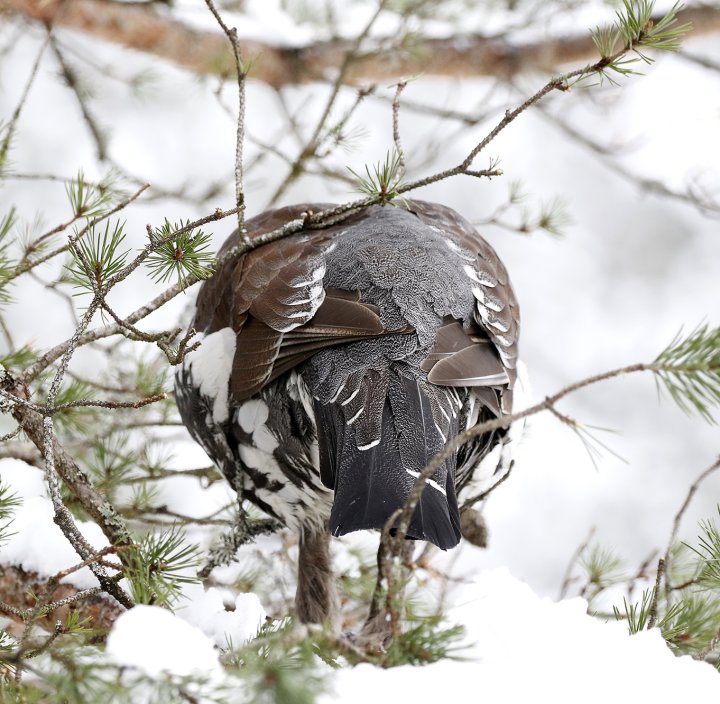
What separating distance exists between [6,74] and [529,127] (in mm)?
4280

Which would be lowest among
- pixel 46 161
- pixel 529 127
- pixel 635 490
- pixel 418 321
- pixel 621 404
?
pixel 418 321

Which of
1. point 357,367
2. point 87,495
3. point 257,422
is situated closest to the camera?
point 87,495

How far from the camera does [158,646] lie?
52.3 inches

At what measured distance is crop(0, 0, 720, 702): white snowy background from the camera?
5785mm

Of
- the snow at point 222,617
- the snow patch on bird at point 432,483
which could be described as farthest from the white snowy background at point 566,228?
the snow patch on bird at point 432,483

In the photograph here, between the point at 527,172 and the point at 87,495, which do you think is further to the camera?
the point at 527,172

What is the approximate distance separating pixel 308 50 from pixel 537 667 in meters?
4.04

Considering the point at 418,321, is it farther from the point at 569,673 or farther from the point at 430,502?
Result: the point at 569,673

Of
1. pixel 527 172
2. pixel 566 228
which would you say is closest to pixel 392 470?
pixel 566 228

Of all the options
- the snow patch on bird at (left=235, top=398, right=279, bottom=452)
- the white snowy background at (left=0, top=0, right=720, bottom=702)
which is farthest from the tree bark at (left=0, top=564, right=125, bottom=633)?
the white snowy background at (left=0, top=0, right=720, bottom=702)

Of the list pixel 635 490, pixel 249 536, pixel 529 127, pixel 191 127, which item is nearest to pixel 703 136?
pixel 529 127

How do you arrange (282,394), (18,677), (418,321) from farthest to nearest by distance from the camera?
(282,394) < (418,321) < (18,677)

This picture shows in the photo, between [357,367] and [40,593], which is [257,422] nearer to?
[357,367]

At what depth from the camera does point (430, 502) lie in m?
2.01
